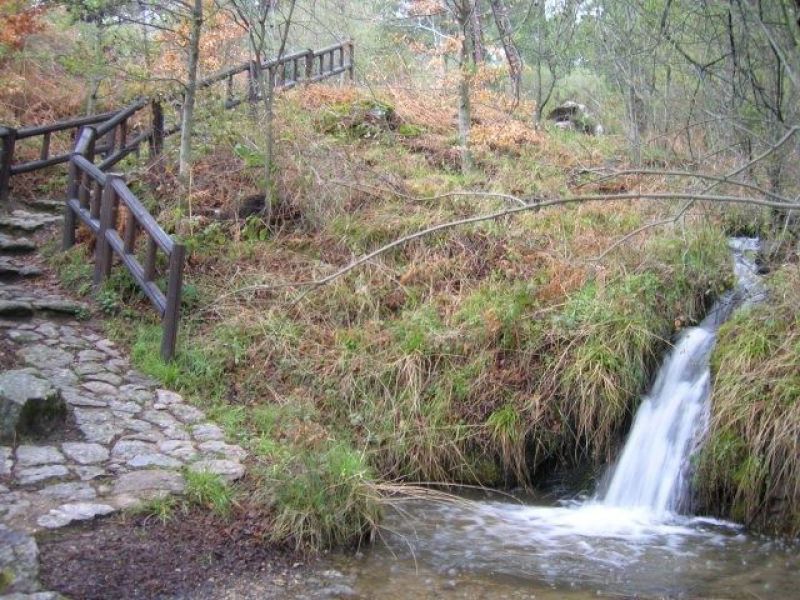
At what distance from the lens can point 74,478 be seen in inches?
205

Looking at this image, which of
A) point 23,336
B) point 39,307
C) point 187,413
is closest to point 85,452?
point 187,413

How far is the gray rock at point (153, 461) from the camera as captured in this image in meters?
5.55

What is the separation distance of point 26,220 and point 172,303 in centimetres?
377

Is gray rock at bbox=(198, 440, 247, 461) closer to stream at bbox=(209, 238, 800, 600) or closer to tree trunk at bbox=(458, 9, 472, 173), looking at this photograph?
stream at bbox=(209, 238, 800, 600)

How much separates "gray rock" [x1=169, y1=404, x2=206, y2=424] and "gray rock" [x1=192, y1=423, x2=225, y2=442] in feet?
0.36

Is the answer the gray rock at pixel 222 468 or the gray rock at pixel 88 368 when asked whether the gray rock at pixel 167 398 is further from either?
the gray rock at pixel 222 468

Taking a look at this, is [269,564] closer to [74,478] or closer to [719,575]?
[74,478]

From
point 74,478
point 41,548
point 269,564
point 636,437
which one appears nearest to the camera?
point 41,548

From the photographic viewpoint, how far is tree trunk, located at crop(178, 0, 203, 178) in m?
8.77

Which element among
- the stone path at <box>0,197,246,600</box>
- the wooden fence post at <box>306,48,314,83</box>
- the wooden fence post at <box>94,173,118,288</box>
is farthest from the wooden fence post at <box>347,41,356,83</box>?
the stone path at <box>0,197,246,600</box>

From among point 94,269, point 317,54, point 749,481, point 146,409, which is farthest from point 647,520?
point 317,54

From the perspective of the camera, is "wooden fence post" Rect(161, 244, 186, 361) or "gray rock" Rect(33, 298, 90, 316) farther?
"gray rock" Rect(33, 298, 90, 316)

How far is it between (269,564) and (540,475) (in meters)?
3.03

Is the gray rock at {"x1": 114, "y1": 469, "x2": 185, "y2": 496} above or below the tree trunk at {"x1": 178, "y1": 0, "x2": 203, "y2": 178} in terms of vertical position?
below
